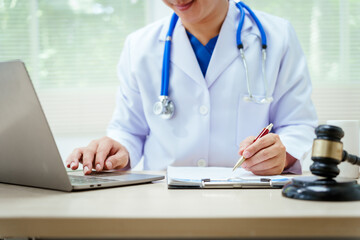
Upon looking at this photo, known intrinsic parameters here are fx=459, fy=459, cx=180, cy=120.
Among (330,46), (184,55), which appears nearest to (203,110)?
(184,55)

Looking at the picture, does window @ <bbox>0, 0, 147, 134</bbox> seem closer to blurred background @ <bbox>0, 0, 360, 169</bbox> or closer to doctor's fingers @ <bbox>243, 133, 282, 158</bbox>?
blurred background @ <bbox>0, 0, 360, 169</bbox>

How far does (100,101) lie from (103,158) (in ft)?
6.26

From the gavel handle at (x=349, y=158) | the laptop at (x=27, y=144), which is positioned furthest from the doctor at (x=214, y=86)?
the gavel handle at (x=349, y=158)

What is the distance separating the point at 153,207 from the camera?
71 cm

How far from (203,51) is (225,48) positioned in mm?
80

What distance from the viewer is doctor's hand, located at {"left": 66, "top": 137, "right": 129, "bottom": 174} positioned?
113cm

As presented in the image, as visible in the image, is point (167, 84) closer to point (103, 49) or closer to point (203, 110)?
point (203, 110)

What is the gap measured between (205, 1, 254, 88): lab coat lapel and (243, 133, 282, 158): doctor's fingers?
0.47m

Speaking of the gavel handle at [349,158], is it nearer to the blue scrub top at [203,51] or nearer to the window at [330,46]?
the blue scrub top at [203,51]

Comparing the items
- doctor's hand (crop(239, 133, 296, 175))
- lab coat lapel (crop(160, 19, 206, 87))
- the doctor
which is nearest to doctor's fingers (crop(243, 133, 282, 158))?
doctor's hand (crop(239, 133, 296, 175))

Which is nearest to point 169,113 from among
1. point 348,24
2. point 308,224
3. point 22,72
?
point 22,72

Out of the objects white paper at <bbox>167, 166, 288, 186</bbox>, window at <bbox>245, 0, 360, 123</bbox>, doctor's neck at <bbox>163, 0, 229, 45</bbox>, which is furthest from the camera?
window at <bbox>245, 0, 360, 123</bbox>

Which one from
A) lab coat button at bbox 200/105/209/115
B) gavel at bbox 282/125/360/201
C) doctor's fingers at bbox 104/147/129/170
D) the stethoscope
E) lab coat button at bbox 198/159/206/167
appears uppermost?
the stethoscope

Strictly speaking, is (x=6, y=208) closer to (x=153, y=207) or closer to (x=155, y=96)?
(x=153, y=207)
